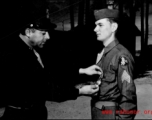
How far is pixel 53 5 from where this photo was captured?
1667 inches

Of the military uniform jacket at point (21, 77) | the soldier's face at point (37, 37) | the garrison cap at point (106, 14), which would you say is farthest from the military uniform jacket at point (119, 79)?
the soldier's face at point (37, 37)

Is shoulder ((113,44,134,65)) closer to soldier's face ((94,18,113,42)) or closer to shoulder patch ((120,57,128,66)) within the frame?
shoulder patch ((120,57,128,66))

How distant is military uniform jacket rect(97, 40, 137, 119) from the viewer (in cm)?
240

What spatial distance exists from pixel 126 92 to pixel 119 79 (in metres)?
0.17

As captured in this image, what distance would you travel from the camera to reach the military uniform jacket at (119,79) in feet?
7.88

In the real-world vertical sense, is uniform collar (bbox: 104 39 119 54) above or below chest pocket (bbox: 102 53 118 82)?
above

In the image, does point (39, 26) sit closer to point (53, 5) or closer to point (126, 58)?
point (126, 58)

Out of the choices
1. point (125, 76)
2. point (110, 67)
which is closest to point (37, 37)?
point (110, 67)

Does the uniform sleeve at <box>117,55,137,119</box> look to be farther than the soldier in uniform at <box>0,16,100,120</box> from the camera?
No

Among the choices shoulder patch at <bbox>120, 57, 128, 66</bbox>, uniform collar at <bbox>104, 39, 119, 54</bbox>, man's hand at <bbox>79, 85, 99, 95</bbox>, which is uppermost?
uniform collar at <bbox>104, 39, 119, 54</bbox>

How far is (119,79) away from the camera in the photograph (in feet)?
8.12

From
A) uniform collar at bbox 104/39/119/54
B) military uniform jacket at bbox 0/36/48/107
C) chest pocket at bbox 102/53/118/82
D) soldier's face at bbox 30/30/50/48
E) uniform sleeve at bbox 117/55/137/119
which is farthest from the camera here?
soldier's face at bbox 30/30/50/48

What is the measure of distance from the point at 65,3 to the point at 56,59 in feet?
111

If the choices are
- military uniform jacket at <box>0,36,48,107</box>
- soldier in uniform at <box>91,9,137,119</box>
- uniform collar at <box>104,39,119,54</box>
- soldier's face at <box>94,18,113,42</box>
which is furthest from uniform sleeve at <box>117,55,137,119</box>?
military uniform jacket at <box>0,36,48,107</box>
